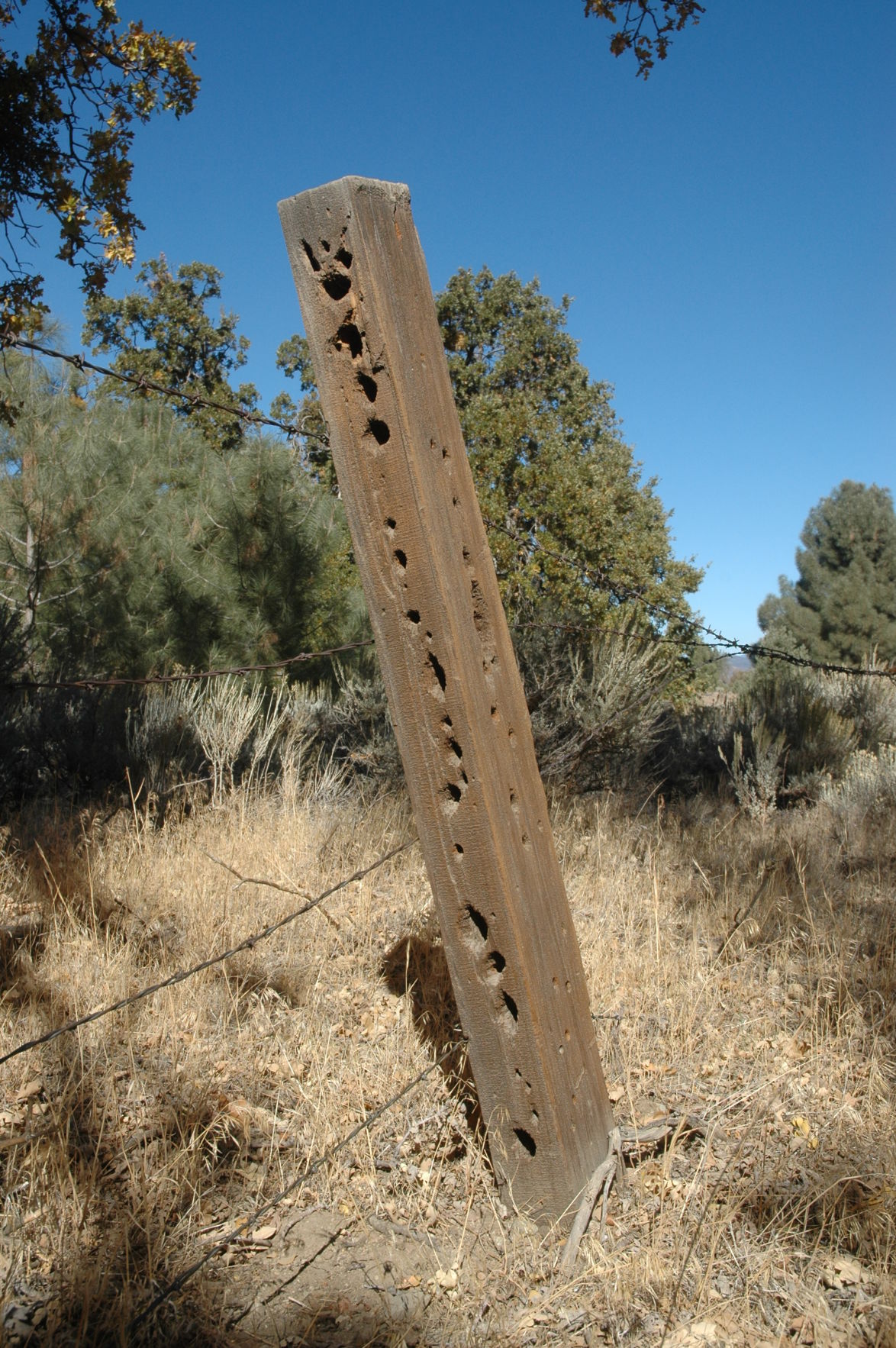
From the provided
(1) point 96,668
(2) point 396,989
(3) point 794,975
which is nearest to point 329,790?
(2) point 396,989

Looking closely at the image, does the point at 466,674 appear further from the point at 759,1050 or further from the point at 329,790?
the point at 329,790

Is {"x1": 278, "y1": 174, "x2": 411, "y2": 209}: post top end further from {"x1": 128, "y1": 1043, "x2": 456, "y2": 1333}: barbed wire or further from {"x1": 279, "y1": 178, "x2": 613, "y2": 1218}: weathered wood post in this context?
{"x1": 128, "y1": 1043, "x2": 456, "y2": 1333}: barbed wire

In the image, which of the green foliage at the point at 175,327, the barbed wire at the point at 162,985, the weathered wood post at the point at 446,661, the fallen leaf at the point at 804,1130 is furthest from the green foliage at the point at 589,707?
the green foliage at the point at 175,327

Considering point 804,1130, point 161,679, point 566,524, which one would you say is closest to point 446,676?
point 161,679

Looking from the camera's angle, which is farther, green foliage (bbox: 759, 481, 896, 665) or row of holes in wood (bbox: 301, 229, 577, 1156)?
green foliage (bbox: 759, 481, 896, 665)

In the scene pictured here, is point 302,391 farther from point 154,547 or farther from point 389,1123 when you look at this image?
point 389,1123

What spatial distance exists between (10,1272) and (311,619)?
28.2ft

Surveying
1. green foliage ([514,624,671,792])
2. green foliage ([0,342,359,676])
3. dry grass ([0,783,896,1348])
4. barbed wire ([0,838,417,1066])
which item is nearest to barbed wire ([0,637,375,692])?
barbed wire ([0,838,417,1066])

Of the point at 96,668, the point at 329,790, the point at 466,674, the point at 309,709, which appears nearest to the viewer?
the point at 466,674

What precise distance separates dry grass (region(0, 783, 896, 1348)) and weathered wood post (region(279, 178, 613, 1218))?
A: 27 centimetres

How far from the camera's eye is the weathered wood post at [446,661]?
6.49 ft

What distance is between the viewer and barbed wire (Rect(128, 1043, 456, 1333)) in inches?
69.8

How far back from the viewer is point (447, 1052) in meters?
2.69

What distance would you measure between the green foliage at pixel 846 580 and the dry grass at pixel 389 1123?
24008mm
